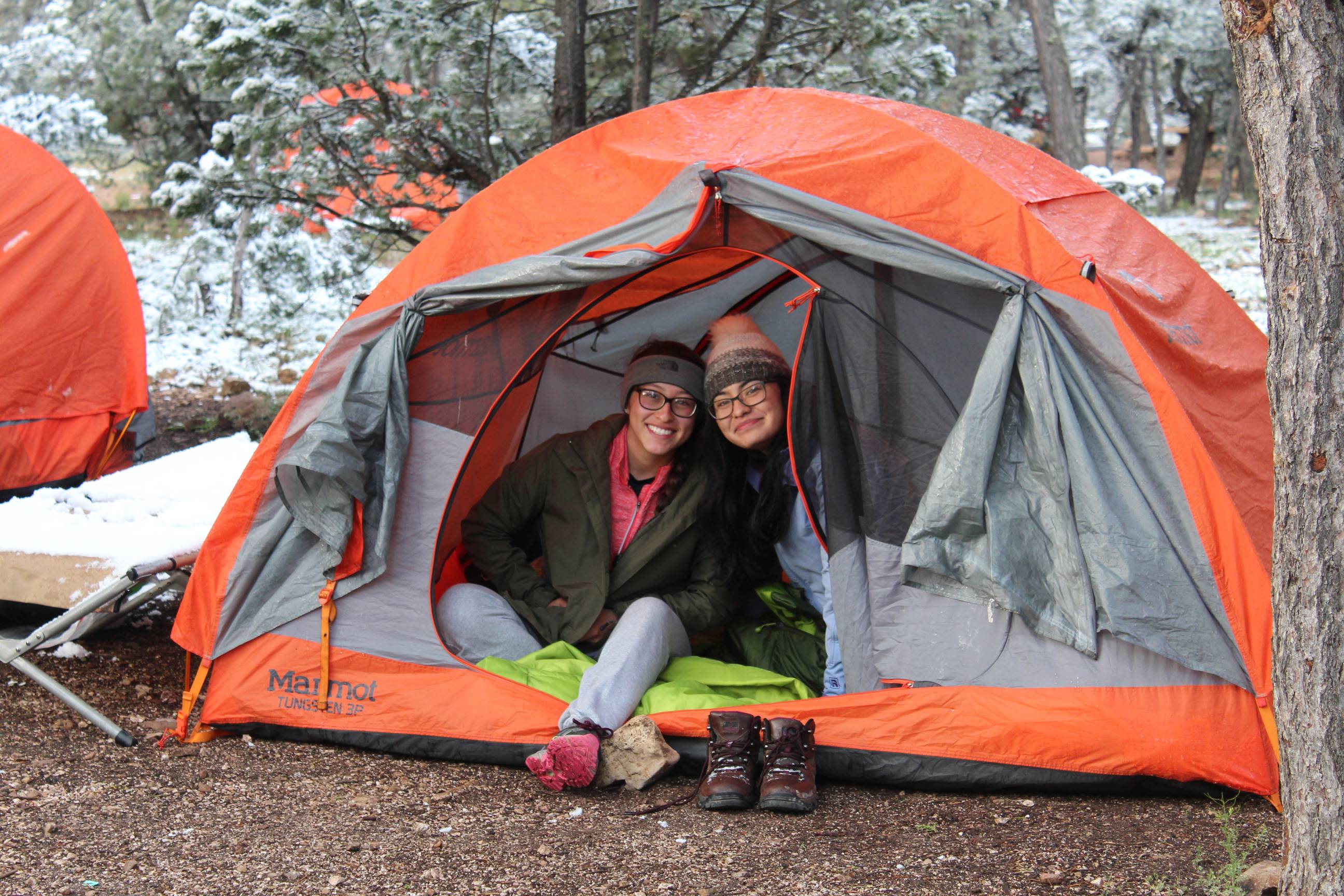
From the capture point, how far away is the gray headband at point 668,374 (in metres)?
3.48

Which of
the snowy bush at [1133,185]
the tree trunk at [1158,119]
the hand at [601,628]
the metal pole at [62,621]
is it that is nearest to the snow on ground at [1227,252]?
the snowy bush at [1133,185]

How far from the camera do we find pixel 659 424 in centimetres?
350

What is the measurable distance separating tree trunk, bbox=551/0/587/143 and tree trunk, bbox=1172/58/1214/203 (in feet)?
42.8

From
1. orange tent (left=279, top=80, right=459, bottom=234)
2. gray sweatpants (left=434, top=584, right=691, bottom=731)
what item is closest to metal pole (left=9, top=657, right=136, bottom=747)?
gray sweatpants (left=434, top=584, right=691, bottom=731)

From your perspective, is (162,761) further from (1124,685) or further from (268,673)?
(1124,685)

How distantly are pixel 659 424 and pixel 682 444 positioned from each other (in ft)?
0.51

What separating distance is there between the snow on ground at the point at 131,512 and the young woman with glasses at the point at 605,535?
0.90 metres

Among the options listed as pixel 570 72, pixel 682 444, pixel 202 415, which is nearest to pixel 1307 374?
pixel 682 444

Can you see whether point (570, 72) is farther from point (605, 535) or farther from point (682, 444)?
point (605, 535)

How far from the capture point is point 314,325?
9.01m

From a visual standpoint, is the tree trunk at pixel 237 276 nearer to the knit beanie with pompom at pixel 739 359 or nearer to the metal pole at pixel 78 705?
the metal pole at pixel 78 705

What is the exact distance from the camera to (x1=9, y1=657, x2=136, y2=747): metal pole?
3.18 meters

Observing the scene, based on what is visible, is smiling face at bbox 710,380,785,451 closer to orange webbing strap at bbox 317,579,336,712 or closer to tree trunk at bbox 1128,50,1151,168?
orange webbing strap at bbox 317,579,336,712

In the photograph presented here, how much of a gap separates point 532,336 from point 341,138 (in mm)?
2676
